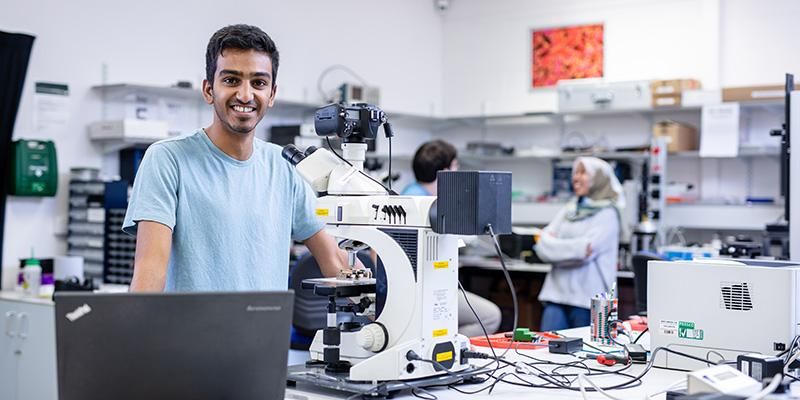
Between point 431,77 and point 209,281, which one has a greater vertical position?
point 431,77

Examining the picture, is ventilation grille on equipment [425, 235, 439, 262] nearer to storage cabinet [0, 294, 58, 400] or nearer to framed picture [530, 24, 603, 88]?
storage cabinet [0, 294, 58, 400]

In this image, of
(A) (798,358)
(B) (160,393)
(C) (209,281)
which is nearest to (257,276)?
(C) (209,281)

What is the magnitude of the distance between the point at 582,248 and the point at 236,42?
120 inches

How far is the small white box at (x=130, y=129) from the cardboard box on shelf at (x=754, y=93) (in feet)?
11.3

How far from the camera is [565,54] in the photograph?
6688 mm

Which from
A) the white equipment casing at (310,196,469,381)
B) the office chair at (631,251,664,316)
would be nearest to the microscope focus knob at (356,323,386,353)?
the white equipment casing at (310,196,469,381)

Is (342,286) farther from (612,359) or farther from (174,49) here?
(174,49)

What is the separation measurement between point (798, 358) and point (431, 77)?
545 centimetres

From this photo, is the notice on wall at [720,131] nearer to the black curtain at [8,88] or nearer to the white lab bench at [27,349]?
the white lab bench at [27,349]

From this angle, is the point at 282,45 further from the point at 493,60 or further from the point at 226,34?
the point at 226,34

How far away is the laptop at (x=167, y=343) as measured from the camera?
4.11ft

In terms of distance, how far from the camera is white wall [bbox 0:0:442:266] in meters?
4.54

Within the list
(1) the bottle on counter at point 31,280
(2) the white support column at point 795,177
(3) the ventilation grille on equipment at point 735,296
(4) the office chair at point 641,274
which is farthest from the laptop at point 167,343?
(1) the bottle on counter at point 31,280

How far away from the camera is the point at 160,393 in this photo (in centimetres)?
129
